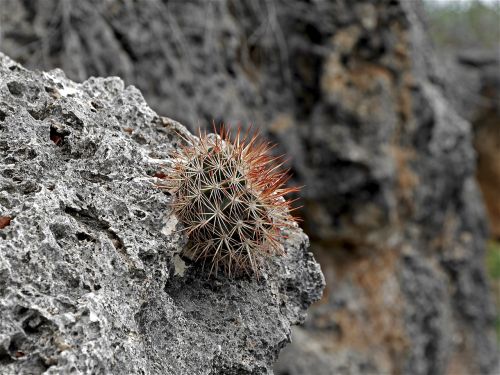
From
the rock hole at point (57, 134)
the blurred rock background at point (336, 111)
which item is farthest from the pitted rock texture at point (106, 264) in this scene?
the blurred rock background at point (336, 111)

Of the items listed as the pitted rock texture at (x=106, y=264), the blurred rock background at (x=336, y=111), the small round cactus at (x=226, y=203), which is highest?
the blurred rock background at (x=336, y=111)

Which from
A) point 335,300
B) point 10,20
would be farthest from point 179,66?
point 335,300

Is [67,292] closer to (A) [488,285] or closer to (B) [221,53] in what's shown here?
(B) [221,53]

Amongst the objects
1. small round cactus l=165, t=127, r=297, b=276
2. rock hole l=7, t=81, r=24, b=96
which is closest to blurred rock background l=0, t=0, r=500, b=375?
rock hole l=7, t=81, r=24, b=96

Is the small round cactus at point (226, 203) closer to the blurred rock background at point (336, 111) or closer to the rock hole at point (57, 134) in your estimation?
the rock hole at point (57, 134)

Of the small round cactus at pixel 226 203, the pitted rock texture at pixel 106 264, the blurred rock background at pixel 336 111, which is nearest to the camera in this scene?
the pitted rock texture at pixel 106 264
